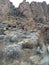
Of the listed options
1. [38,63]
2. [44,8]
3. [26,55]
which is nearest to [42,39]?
[26,55]

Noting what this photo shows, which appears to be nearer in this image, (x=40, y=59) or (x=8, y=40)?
(x=40, y=59)

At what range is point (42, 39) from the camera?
15680mm

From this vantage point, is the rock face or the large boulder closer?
the large boulder

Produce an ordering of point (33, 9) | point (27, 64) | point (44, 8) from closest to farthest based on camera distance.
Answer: point (27, 64)
point (33, 9)
point (44, 8)

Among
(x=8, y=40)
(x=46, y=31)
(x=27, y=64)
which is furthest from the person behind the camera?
(x=46, y=31)

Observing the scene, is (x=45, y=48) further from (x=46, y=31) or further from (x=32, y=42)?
(x=46, y=31)

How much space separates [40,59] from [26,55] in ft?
2.85

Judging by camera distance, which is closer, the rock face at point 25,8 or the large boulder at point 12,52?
the large boulder at point 12,52

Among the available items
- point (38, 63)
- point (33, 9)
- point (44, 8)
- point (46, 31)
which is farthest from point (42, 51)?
point (44, 8)

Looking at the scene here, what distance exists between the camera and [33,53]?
1252 centimetres

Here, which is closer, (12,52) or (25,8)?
(12,52)

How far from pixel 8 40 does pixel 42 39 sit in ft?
8.39

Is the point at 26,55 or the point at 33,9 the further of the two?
the point at 33,9

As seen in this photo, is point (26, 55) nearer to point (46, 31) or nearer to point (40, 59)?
point (40, 59)
